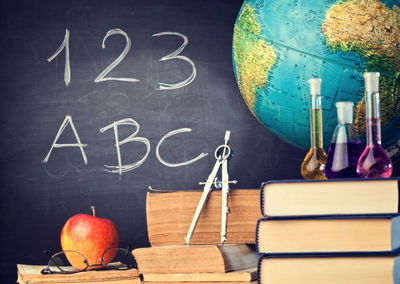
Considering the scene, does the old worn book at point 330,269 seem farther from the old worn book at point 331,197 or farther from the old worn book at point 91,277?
the old worn book at point 91,277

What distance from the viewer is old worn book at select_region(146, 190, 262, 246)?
4.30ft

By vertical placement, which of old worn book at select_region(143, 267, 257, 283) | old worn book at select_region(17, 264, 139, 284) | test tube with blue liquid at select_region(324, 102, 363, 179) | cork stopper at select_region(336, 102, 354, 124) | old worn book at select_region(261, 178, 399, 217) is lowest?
old worn book at select_region(17, 264, 139, 284)

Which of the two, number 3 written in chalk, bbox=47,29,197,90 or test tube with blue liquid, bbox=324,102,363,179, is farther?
number 3 written in chalk, bbox=47,29,197,90

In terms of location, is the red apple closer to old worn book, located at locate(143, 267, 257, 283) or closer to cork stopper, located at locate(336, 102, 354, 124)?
old worn book, located at locate(143, 267, 257, 283)

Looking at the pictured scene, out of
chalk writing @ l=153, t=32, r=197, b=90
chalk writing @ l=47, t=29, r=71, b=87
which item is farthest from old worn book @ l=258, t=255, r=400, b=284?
chalk writing @ l=47, t=29, r=71, b=87

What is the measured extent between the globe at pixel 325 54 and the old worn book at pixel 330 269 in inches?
14.7

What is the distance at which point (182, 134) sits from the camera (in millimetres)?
1973

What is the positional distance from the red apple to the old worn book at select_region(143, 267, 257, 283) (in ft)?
0.79

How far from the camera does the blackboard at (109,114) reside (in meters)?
1.96

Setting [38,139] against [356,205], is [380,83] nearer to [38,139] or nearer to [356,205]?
[356,205]

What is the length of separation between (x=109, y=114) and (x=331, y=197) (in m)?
1.11

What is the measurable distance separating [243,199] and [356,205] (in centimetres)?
34

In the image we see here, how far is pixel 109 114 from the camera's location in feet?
6.52

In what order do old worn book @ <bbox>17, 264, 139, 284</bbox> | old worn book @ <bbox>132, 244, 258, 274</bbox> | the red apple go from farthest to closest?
1. the red apple
2. old worn book @ <bbox>17, 264, 139, 284</bbox>
3. old worn book @ <bbox>132, 244, 258, 274</bbox>
